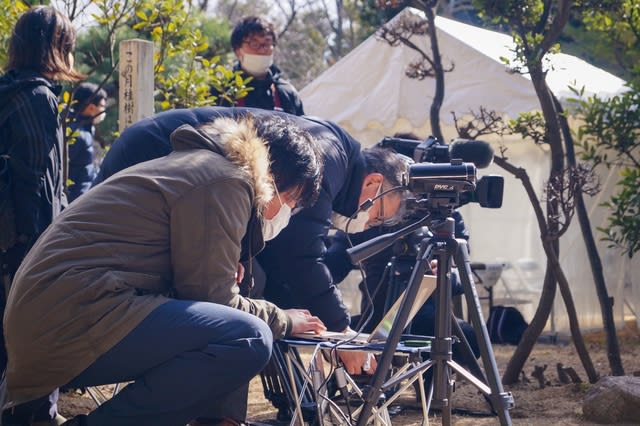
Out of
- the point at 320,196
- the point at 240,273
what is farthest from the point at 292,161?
the point at 320,196

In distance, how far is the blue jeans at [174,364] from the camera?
283cm

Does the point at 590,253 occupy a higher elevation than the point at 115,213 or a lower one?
lower

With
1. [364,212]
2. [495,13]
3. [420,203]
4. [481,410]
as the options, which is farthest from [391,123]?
[420,203]

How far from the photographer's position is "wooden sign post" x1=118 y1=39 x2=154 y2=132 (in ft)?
15.6

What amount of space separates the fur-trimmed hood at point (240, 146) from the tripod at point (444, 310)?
35cm

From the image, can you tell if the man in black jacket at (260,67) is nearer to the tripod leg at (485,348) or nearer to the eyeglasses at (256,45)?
the eyeglasses at (256,45)

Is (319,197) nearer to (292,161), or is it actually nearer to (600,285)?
(292,161)

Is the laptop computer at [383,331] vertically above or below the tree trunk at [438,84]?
below

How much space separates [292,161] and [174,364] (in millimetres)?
700

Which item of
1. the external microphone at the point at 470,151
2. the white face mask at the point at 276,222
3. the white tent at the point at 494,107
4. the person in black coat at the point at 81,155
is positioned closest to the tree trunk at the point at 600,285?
the white tent at the point at 494,107

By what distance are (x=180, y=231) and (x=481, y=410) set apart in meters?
2.61

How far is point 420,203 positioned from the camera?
10.7 ft

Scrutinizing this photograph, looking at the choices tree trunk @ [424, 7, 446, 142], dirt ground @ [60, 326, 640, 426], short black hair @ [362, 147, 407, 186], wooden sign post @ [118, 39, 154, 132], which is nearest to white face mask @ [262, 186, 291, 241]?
short black hair @ [362, 147, 407, 186]

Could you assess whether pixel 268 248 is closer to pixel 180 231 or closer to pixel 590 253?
pixel 180 231
